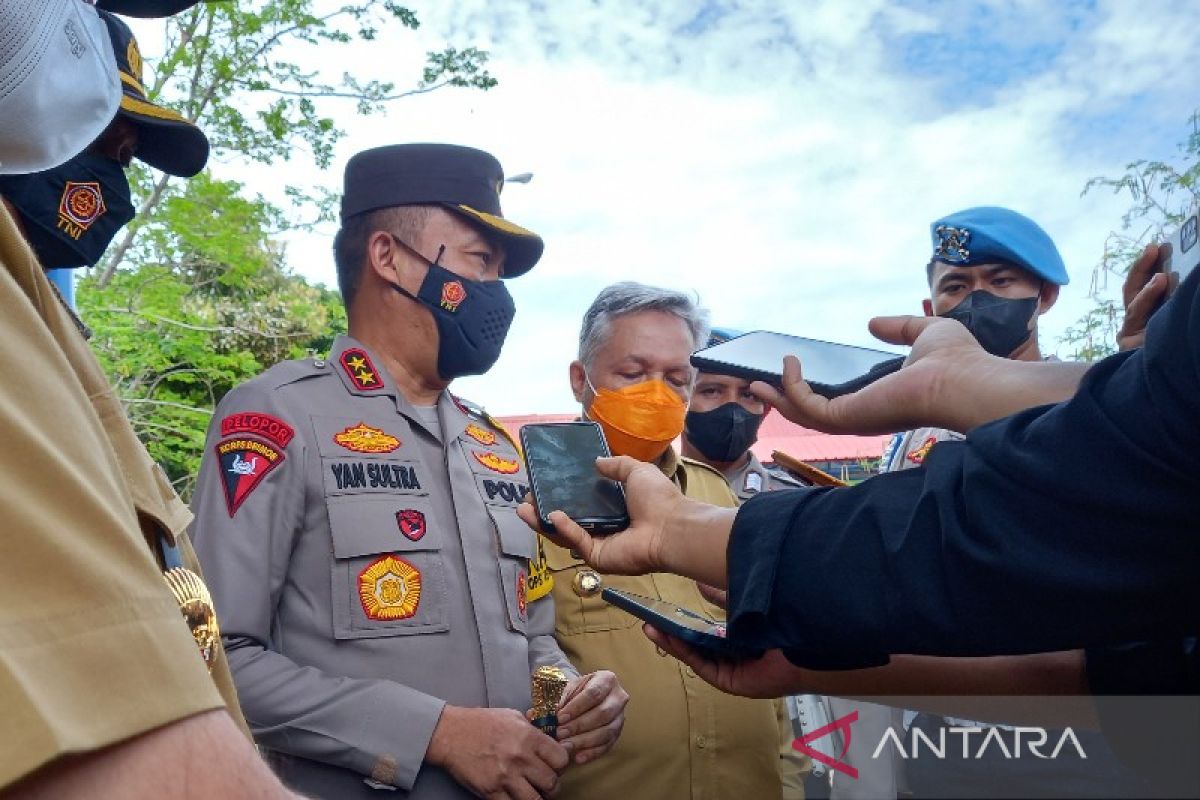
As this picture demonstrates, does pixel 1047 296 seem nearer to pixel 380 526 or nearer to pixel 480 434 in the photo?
pixel 480 434

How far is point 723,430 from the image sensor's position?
4.12 m

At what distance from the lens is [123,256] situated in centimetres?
779

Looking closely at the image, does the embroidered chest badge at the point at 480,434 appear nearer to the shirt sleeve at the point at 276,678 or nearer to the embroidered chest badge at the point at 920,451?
the shirt sleeve at the point at 276,678

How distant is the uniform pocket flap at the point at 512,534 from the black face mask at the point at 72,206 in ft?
3.64

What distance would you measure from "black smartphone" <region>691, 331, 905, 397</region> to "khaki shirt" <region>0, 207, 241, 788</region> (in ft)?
4.01

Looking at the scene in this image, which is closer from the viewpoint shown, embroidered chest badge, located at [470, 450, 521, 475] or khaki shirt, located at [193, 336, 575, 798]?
khaki shirt, located at [193, 336, 575, 798]

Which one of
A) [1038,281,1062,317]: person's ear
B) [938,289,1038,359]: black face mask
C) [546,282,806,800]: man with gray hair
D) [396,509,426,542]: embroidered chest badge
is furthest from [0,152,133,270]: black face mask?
[1038,281,1062,317]: person's ear

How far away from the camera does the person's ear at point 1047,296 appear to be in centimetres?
352

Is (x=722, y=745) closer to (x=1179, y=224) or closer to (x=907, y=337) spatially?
(x=907, y=337)

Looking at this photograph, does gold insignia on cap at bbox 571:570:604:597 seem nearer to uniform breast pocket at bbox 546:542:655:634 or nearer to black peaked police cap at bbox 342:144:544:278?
uniform breast pocket at bbox 546:542:655:634

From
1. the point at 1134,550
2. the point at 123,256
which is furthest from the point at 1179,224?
the point at 123,256

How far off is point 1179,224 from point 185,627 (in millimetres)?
1344

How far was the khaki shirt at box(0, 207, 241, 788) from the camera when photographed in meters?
0.62

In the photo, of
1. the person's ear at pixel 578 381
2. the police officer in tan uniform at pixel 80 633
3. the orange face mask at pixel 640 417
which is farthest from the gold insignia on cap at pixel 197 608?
the person's ear at pixel 578 381
